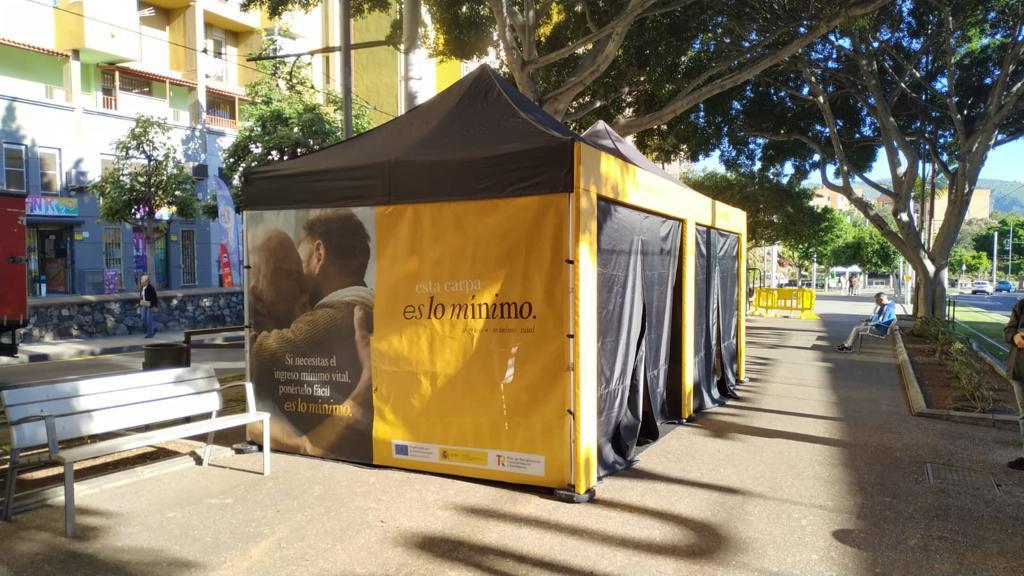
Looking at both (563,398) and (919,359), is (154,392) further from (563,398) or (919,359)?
(919,359)

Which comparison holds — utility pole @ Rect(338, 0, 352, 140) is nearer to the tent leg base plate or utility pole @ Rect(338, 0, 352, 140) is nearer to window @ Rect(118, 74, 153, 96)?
the tent leg base plate

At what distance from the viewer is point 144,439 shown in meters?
5.27

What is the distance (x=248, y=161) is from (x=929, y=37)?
58.0 feet

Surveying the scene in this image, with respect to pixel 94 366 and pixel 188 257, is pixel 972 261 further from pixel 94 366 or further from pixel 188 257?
pixel 94 366

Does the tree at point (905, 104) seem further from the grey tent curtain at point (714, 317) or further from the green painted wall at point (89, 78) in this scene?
the green painted wall at point (89, 78)

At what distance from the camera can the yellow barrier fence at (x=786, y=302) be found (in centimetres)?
2802

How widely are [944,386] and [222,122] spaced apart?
29.6 meters

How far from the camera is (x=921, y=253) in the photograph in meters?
20.4

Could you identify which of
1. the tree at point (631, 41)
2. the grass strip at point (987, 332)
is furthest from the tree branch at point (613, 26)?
the grass strip at point (987, 332)

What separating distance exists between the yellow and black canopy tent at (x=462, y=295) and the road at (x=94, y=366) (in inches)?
257

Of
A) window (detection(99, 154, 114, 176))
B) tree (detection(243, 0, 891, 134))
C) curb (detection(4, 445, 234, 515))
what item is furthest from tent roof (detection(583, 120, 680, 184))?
window (detection(99, 154, 114, 176))

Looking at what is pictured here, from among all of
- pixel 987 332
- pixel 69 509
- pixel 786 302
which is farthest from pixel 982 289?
pixel 69 509

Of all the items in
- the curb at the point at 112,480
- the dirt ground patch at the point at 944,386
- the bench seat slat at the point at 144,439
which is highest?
the bench seat slat at the point at 144,439

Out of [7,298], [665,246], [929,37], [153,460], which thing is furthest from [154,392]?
[929,37]
